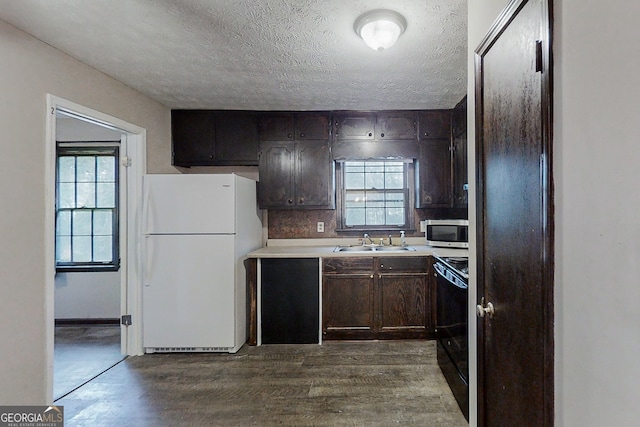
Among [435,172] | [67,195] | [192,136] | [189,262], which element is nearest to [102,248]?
[67,195]

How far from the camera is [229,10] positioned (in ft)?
5.57

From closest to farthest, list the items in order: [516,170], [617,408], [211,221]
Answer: [617,408] < [516,170] < [211,221]

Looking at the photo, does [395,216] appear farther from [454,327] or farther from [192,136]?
[192,136]

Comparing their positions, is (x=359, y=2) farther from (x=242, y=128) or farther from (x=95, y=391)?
(x=95, y=391)

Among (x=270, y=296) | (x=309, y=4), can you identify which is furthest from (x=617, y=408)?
(x=270, y=296)

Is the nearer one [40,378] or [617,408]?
[617,408]

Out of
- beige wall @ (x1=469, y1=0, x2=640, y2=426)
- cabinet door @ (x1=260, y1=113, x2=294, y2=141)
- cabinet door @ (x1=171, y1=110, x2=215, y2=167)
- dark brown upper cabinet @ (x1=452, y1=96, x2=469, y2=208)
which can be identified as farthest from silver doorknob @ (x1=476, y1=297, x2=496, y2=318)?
cabinet door @ (x1=171, y1=110, x2=215, y2=167)

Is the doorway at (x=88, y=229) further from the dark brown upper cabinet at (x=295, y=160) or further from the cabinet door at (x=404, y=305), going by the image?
the cabinet door at (x=404, y=305)

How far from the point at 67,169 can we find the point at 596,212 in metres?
4.74

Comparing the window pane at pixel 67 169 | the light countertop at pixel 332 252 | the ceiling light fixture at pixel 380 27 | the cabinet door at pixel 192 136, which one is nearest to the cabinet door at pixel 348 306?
the light countertop at pixel 332 252

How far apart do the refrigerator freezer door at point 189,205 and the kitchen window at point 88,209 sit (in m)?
1.18

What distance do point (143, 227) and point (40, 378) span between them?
1.31m

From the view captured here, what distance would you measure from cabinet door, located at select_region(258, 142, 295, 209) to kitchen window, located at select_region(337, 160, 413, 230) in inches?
28.9

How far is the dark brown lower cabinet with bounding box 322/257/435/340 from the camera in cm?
309
